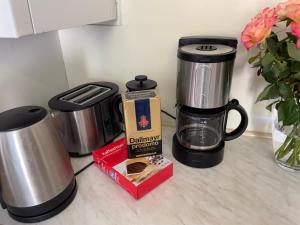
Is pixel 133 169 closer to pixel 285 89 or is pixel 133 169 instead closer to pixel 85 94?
pixel 85 94

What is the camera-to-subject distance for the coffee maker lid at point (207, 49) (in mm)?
578

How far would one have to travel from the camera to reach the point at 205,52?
1.94 ft

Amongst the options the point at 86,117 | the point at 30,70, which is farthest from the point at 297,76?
the point at 30,70

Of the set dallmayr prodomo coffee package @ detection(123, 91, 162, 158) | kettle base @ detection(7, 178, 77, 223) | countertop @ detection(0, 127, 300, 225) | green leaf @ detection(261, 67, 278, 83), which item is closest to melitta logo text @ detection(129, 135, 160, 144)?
dallmayr prodomo coffee package @ detection(123, 91, 162, 158)

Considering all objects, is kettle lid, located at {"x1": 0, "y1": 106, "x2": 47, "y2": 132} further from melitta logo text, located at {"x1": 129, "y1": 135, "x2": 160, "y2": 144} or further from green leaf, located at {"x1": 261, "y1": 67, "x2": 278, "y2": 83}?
green leaf, located at {"x1": 261, "y1": 67, "x2": 278, "y2": 83}

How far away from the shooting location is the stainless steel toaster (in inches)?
27.5

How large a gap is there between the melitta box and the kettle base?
130 millimetres

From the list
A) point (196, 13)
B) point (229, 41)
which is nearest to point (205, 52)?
point (229, 41)

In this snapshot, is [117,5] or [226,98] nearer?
[226,98]

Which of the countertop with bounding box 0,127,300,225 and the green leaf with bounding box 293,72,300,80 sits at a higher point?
the green leaf with bounding box 293,72,300,80

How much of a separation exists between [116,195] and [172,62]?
46cm

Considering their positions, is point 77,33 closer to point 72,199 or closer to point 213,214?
point 72,199

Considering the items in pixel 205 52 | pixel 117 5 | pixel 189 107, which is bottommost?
pixel 189 107

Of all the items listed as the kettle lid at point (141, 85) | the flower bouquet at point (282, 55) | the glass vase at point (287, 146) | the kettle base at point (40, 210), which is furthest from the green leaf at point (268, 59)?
the kettle base at point (40, 210)
